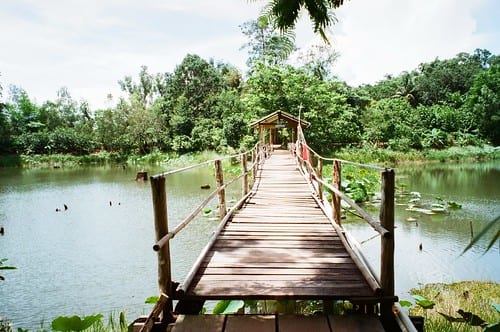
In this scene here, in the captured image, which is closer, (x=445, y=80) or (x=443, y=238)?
(x=443, y=238)

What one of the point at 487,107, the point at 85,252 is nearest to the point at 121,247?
the point at 85,252

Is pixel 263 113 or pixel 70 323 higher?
pixel 263 113

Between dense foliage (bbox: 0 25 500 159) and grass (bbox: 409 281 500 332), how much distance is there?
1828cm

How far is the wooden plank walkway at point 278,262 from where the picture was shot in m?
2.53

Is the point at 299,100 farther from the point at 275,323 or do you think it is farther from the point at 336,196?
the point at 275,323

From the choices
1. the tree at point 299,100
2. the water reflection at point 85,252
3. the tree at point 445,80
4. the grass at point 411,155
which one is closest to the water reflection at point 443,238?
the water reflection at point 85,252

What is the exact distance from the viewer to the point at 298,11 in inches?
65.4

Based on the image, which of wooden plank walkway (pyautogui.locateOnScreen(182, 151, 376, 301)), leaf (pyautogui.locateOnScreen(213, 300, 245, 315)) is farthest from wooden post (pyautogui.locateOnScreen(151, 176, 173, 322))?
leaf (pyautogui.locateOnScreen(213, 300, 245, 315))

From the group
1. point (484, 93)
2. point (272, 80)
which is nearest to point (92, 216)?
point (272, 80)

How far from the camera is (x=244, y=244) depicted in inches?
148

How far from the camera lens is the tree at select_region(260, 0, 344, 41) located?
164cm

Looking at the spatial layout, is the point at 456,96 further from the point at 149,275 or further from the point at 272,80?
the point at 149,275

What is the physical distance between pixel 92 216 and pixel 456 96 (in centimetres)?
3678

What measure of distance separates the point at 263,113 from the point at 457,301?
21308 mm
